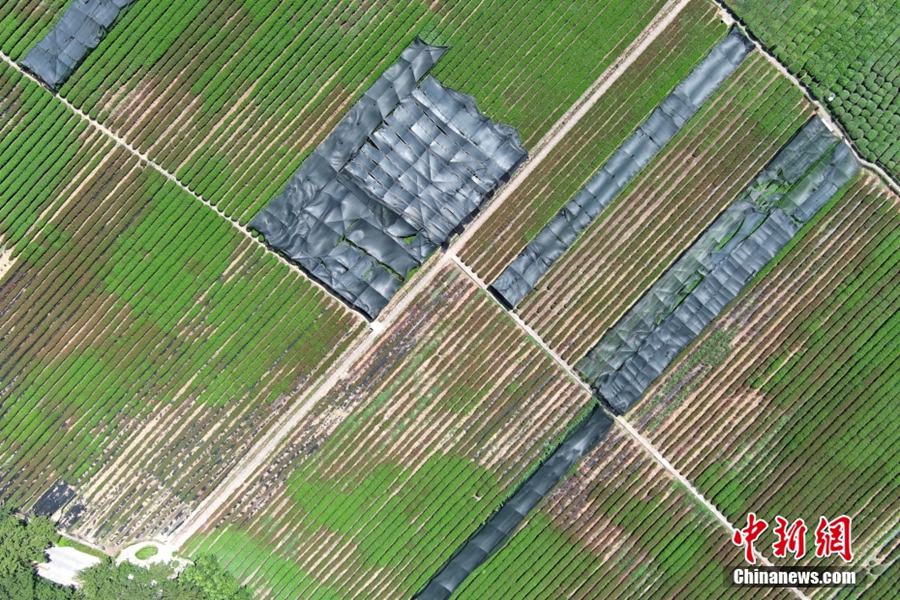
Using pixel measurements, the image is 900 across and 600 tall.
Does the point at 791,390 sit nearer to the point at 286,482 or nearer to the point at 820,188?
the point at 820,188

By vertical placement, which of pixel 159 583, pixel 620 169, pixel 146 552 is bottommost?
pixel 159 583

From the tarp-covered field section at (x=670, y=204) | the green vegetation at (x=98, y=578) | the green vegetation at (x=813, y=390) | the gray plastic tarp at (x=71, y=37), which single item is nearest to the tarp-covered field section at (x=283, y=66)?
the gray plastic tarp at (x=71, y=37)

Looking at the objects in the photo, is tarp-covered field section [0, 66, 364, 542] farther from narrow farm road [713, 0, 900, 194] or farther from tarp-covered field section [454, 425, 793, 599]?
narrow farm road [713, 0, 900, 194]

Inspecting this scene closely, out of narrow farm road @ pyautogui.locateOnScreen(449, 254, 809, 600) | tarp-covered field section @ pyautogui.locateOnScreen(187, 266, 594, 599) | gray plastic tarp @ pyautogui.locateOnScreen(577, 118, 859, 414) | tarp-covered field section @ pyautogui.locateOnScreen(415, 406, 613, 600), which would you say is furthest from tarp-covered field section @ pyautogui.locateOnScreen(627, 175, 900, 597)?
tarp-covered field section @ pyautogui.locateOnScreen(187, 266, 594, 599)

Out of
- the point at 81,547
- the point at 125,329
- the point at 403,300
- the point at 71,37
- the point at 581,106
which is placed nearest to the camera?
the point at 71,37

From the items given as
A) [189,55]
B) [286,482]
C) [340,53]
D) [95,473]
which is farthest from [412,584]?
[189,55]

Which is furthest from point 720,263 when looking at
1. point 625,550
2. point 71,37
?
point 71,37

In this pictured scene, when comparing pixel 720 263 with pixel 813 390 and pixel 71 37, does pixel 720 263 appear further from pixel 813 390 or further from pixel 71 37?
pixel 71 37
